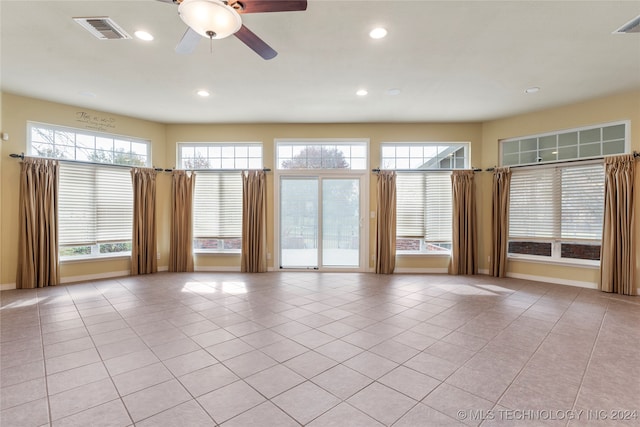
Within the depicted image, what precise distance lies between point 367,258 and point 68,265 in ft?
18.1

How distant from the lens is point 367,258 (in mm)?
6113

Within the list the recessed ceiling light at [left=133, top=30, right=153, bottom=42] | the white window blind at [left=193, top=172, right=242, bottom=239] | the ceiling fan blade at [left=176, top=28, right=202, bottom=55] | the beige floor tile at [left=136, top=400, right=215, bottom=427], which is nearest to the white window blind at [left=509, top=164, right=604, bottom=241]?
the white window blind at [left=193, top=172, right=242, bottom=239]

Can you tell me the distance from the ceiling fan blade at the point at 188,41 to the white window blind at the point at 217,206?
3682 mm

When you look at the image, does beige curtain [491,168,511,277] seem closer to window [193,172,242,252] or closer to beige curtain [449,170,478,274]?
beige curtain [449,170,478,274]

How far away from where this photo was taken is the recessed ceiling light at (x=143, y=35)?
9.77ft

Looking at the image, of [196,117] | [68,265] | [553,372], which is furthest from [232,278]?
[553,372]

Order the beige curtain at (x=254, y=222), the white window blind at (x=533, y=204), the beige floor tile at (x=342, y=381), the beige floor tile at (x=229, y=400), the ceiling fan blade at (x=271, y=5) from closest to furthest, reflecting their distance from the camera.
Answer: the beige floor tile at (x=229, y=400) < the ceiling fan blade at (x=271, y=5) < the beige floor tile at (x=342, y=381) < the white window blind at (x=533, y=204) < the beige curtain at (x=254, y=222)

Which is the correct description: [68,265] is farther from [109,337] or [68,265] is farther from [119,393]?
[119,393]

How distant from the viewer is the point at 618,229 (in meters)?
4.50

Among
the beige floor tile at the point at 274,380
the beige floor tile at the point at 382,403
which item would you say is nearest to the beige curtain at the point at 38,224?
the beige floor tile at the point at 274,380

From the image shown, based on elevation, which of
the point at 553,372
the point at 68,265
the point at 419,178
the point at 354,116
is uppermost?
the point at 354,116

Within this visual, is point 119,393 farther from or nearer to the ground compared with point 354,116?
nearer to the ground

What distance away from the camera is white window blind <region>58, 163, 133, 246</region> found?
5066mm

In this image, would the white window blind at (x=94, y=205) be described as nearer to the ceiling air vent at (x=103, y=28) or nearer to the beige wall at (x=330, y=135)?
the beige wall at (x=330, y=135)
